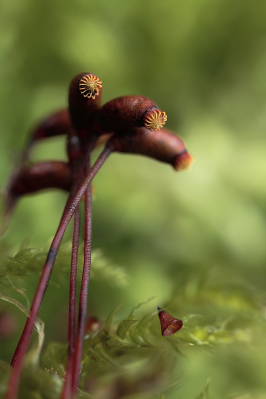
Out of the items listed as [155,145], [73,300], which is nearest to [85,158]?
[155,145]

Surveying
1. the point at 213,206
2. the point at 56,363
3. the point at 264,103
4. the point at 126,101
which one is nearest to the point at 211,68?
the point at 264,103

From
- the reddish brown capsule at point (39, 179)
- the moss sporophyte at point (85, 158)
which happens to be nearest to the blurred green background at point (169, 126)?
the reddish brown capsule at point (39, 179)

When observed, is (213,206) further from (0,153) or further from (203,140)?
(0,153)

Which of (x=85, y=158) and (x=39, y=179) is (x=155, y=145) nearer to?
(x=85, y=158)

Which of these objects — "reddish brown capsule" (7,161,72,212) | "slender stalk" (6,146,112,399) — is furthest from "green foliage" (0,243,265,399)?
"reddish brown capsule" (7,161,72,212)

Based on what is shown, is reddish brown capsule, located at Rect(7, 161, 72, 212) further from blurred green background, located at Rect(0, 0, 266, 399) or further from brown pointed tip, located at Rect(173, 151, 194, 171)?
blurred green background, located at Rect(0, 0, 266, 399)

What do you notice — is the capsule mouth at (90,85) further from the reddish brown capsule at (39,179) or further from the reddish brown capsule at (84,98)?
the reddish brown capsule at (39,179)
